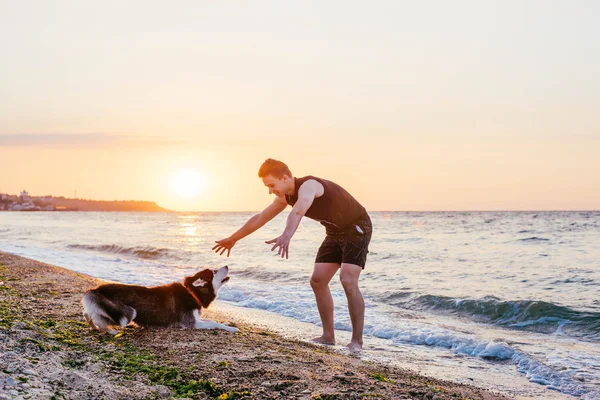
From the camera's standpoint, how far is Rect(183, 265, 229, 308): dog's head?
22.1ft

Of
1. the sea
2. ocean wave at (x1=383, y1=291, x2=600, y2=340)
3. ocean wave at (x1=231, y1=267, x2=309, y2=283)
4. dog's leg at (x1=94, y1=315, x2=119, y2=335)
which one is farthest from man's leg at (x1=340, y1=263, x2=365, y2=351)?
ocean wave at (x1=231, y1=267, x2=309, y2=283)

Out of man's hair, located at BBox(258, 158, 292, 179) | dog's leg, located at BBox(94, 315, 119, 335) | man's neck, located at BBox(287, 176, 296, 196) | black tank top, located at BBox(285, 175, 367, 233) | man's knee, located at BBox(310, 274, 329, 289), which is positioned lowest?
dog's leg, located at BBox(94, 315, 119, 335)

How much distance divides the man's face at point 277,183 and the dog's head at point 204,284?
1467mm

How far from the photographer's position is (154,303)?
20.4 ft

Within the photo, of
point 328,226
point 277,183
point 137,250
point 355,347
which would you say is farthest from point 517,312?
point 137,250

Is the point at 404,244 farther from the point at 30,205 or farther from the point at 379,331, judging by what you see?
the point at 30,205

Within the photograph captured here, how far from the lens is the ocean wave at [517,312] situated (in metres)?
9.23

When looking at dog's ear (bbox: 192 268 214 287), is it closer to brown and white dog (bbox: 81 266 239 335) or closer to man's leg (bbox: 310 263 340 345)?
brown and white dog (bbox: 81 266 239 335)

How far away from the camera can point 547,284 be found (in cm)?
1318

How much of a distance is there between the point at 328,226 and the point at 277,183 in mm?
1040

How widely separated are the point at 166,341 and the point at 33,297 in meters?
2.81

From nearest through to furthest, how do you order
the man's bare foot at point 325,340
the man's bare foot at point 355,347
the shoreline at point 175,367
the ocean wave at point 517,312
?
1. the shoreline at point 175,367
2. the man's bare foot at point 355,347
3. the man's bare foot at point 325,340
4. the ocean wave at point 517,312

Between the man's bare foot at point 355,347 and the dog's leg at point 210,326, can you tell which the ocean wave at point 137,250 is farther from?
the man's bare foot at point 355,347

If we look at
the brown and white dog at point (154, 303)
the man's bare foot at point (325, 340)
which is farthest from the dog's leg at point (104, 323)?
the man's bare foot at point (325, 340)
